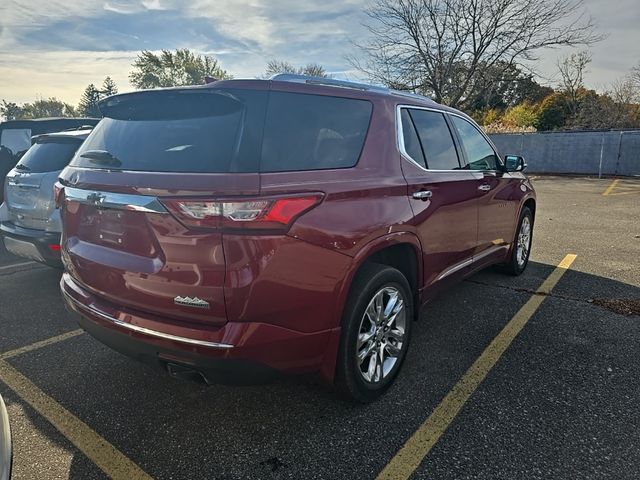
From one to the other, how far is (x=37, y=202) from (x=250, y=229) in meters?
Answer: 3.65

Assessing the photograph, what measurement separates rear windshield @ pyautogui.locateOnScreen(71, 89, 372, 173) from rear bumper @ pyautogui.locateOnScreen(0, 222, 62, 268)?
6.87 ft

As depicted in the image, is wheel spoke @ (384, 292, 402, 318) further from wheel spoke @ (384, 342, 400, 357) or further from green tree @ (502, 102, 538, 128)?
green tree @ (502, 102, 538, 128)

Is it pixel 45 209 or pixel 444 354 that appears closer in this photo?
pixel 444 354

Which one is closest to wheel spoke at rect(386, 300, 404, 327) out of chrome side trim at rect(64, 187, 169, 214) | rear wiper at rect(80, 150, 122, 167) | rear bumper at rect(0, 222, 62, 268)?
chrome side trim at rect(64, 187, 169, 214)

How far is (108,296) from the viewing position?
7.77 ft

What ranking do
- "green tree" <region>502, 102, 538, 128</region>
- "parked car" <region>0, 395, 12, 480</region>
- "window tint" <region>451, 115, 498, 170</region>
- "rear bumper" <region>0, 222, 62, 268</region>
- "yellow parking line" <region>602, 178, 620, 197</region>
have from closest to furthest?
"parked car" <region>0, 395, 12, 480</region> → "window tint" <region>451, 115, 498, 170</region> → "rear bumper" <region>0, 222, 62, 268</region> → "yellow parking line" <region>602, 178, 620, 197</region> → "green tree" <region>502, 102, 538, 128</region>

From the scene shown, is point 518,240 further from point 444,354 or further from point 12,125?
point 12,125

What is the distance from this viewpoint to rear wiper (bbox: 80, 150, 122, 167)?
2.38m

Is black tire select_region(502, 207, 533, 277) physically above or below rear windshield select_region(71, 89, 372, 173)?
below

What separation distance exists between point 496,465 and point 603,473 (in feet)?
1.61

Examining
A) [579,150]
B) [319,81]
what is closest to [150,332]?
[319,81]

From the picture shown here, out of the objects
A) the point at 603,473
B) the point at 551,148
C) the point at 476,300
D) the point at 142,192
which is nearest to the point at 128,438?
the point at 142,192

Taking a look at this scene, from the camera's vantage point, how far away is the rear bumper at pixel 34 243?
434 cm

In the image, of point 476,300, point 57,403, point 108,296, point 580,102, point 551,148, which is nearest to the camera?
point 108,296
